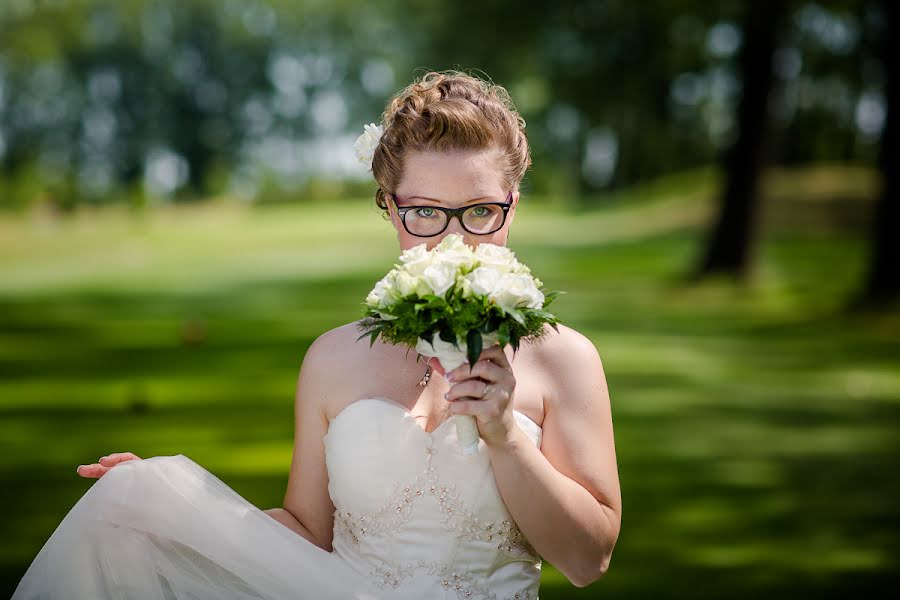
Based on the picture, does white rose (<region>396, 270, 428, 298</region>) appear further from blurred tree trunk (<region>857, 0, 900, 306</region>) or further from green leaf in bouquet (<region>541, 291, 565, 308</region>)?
blurred tree trunk (<region>857, 0, 900, 306</region>)

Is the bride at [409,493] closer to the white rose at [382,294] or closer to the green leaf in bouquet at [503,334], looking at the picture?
the white rose at [382,294]

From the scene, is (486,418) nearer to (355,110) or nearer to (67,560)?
(67,560)

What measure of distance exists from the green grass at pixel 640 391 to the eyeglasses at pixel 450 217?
1.15 metres

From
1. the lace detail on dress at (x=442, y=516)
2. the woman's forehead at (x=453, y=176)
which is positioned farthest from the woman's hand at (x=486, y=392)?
the woman's forehead at (x=453, y=176)

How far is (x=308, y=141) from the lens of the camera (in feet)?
167

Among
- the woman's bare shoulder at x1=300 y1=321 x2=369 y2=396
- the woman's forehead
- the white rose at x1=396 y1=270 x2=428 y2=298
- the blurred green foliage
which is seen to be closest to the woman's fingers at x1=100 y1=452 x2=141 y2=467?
the woman's bare shoulder at x1=300 y1=321 x2=369 y2=396

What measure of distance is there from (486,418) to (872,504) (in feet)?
20.1

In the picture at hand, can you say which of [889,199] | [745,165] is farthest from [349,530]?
[745,165]

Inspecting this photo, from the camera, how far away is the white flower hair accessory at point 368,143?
3.09m

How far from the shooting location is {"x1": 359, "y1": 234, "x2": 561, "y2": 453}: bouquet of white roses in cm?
251

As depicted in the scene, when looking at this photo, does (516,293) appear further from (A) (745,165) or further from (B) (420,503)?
(A) (745,165)

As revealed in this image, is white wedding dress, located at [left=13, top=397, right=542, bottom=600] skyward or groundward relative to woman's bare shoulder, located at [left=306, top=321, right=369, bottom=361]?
groundward

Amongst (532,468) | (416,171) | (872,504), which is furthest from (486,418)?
(872,504)

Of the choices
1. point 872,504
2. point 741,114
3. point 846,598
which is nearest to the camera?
point 846,598
